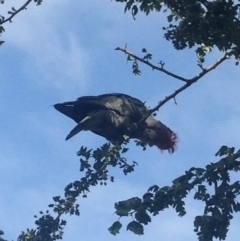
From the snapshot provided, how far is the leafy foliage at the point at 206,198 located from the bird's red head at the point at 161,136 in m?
3.49

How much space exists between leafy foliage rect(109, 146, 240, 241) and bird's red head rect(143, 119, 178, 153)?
349cm

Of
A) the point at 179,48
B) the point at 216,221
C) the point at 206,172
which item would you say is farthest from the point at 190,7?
the point at 216,221

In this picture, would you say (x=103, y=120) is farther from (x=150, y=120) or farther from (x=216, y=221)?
(x=216, y=221)

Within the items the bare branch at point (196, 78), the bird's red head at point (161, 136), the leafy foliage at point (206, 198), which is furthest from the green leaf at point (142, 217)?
the bird's red head at point (161, 136)

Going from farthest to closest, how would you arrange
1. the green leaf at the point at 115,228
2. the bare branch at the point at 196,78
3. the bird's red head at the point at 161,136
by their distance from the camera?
the bird's red head at the point at 161,136 → the bare branch at the point at 196,78 → the green leaf at the point at 115,228

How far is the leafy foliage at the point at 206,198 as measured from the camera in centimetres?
594

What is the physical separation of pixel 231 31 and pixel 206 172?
57.5 inches

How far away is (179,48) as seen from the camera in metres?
7.12

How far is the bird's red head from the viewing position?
9797 millimetres

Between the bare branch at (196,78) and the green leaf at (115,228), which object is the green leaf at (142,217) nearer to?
the green leaf at (115,228)

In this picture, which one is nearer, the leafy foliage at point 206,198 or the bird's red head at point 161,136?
the leafy foliage at point 206,198

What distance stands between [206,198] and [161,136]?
13.2ft

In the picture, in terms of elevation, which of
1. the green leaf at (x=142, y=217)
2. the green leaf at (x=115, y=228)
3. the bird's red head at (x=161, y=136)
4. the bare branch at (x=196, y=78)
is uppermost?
the bird's red head at (x=161, y=136)

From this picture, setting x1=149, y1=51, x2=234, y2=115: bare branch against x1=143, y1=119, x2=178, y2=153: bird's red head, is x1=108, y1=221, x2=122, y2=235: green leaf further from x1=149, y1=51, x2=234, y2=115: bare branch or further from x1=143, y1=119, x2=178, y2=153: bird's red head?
Answer: x1=143, y1=119, x2=178, y2=153: bird's red head
